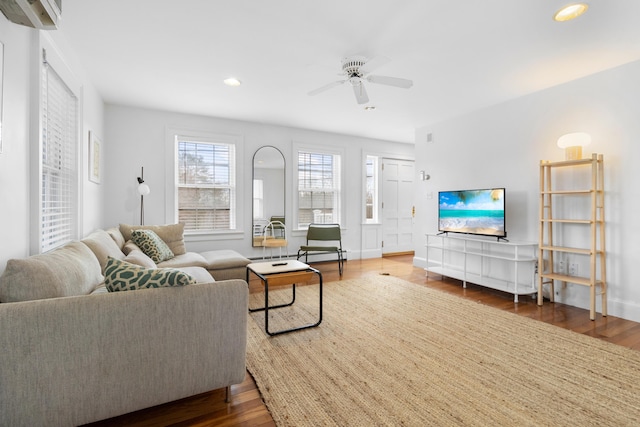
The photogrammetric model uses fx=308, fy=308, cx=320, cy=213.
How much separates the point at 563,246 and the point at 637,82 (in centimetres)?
171

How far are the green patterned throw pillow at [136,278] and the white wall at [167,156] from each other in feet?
10.5

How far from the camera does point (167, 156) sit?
4.54m

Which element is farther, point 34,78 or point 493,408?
point 34,78

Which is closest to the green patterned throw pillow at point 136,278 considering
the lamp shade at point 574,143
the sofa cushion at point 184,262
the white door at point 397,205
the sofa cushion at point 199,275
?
the sofa cushion at point 199,275

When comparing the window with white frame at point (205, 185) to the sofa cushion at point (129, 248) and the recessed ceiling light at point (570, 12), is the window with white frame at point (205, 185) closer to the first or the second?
the sofa cushion at point (129, 248)

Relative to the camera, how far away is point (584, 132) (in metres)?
3.27

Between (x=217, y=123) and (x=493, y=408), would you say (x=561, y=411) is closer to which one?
(x=493, y=408)

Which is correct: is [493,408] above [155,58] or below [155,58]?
below

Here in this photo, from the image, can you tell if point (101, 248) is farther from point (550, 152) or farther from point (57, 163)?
point (550, 152)

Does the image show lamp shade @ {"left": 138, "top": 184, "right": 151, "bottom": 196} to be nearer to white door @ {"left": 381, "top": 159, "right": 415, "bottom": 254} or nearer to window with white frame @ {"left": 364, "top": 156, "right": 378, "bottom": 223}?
window with white frame @ {"left": 364, "top": 156, "right": 378, "bottom": 223}

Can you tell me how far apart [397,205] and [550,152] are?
3268 mm

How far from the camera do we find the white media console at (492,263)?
11.9 feet

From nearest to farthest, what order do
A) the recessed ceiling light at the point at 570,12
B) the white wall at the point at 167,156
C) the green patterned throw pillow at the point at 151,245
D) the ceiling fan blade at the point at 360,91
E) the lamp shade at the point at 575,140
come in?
1. the recessed ceiling light at the point at 570,12
2. the ceiling fan blade at the point at 360,91
3. the lamp shade at the point at 575,140
4. the green patterned throw pillow at the point at 151,245
5. the white wall at the point at 167,156


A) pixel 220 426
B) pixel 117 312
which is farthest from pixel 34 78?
pixel 220 426
